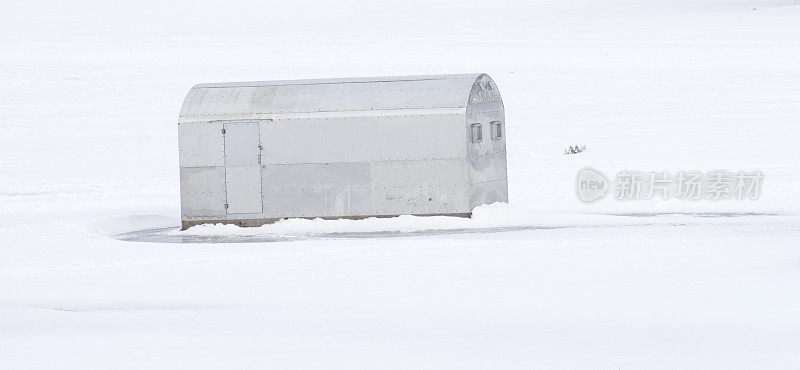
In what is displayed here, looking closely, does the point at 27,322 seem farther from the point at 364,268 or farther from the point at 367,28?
the point at 367,28

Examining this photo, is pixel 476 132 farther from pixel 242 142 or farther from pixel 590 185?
pixel 590 185

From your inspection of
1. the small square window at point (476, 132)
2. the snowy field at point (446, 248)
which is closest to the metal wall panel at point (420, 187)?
the snowy field at point (446, 248)

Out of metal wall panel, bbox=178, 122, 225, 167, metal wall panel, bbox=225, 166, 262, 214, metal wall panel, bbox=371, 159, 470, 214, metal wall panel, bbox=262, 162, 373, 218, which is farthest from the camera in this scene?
metal wall panel, bbox=178, 122, 225, 167

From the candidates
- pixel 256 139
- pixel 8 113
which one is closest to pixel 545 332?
pixel 256 139

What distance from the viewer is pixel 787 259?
51.1ft

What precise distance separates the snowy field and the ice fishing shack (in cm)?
41

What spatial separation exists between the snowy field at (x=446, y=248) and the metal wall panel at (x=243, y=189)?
470 mm

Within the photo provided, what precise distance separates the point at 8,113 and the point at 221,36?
972 inches

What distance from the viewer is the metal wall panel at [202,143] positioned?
21.2 metres

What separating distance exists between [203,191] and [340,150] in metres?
2.25

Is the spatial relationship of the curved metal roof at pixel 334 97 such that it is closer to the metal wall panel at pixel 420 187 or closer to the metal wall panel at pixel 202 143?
the metal wall panel at pixel 202 143

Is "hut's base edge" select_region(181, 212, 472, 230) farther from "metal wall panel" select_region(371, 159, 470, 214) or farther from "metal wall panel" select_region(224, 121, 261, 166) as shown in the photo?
"metal wall panel" select_region(224, 121, 261, 166)

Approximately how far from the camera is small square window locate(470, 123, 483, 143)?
68.3 ft

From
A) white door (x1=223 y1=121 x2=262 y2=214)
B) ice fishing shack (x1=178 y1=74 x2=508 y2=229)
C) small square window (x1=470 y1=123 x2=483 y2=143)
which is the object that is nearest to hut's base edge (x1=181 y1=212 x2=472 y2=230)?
ice fishing shack (x1=178 y1=74 x2=508 y2=229)
